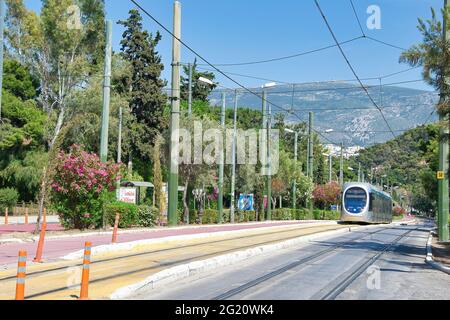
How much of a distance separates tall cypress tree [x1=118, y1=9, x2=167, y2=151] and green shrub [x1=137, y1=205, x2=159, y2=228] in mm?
32210

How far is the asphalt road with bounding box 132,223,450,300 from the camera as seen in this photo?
10.9m

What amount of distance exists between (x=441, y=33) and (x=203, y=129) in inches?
925

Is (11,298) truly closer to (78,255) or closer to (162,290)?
(162,290)

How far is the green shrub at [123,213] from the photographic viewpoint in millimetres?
28188

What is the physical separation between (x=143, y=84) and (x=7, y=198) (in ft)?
68.5

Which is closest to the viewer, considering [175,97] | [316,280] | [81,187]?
[316,280]

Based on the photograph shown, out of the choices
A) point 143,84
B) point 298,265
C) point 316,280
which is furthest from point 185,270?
point 143,84

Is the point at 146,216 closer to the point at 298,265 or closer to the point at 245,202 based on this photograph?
the point at 298,265

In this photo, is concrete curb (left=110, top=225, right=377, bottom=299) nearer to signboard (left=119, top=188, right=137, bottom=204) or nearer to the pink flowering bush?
the pink flowering bush

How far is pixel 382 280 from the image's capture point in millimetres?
13445

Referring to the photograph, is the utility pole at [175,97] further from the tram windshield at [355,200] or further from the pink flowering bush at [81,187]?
the tram windshield at [355,200]

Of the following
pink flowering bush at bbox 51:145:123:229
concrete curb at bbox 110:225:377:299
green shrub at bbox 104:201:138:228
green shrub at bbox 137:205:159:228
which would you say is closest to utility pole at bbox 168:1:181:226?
green shrub at bbox 137:205:159:228

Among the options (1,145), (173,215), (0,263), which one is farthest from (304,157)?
(0,263)

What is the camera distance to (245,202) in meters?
54.8
